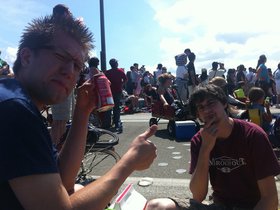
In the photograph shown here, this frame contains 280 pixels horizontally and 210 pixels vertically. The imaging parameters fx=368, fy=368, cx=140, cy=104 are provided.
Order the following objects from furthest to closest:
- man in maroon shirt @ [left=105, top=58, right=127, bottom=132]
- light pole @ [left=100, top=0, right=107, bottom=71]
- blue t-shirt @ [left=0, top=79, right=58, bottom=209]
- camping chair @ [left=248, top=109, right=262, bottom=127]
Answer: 1. light pole @ [left=100, top=0, right=107, bottom=71]
2. man in maroon shirt @ [left=105, top=58, right=127, bottom=132]
3. camping chair @ [left=248, top=109, right=262, bottom=127]
4. blue t-shirt @ [left=0, top=79, right=58, bottom=209]

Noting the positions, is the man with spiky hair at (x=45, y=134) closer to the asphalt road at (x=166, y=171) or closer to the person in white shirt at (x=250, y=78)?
the asphalt road at (x=166, y=171)

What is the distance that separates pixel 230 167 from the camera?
2.57 meters

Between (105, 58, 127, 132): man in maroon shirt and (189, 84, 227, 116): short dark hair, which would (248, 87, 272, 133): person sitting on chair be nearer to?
(189, 84, 227, 116): short dark hair

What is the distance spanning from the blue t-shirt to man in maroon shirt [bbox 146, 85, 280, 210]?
133cm

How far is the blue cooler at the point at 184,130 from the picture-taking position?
24.9 ft

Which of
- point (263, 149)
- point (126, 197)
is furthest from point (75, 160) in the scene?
point (263, 149)

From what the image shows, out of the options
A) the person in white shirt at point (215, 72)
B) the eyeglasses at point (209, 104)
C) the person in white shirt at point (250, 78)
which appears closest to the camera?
the eyeglasses at point (209, 104)

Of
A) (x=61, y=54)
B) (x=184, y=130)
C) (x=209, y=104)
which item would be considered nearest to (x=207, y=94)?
(x=209, y=104)

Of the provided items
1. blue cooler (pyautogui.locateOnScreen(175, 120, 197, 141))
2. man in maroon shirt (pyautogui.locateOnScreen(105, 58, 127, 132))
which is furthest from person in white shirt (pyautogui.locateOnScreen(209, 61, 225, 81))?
blue cooler (pyautogui.locateOnScreen(175, 120, 197, 141))

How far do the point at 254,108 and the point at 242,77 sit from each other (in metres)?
9.03

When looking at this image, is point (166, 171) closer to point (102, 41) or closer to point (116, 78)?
point (116, 78)

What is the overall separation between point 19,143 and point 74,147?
82 centimetres

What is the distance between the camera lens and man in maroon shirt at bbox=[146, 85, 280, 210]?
2434 millimetres

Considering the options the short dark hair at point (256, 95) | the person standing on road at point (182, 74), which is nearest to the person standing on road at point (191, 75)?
the person standing on road at point (182, 74)
